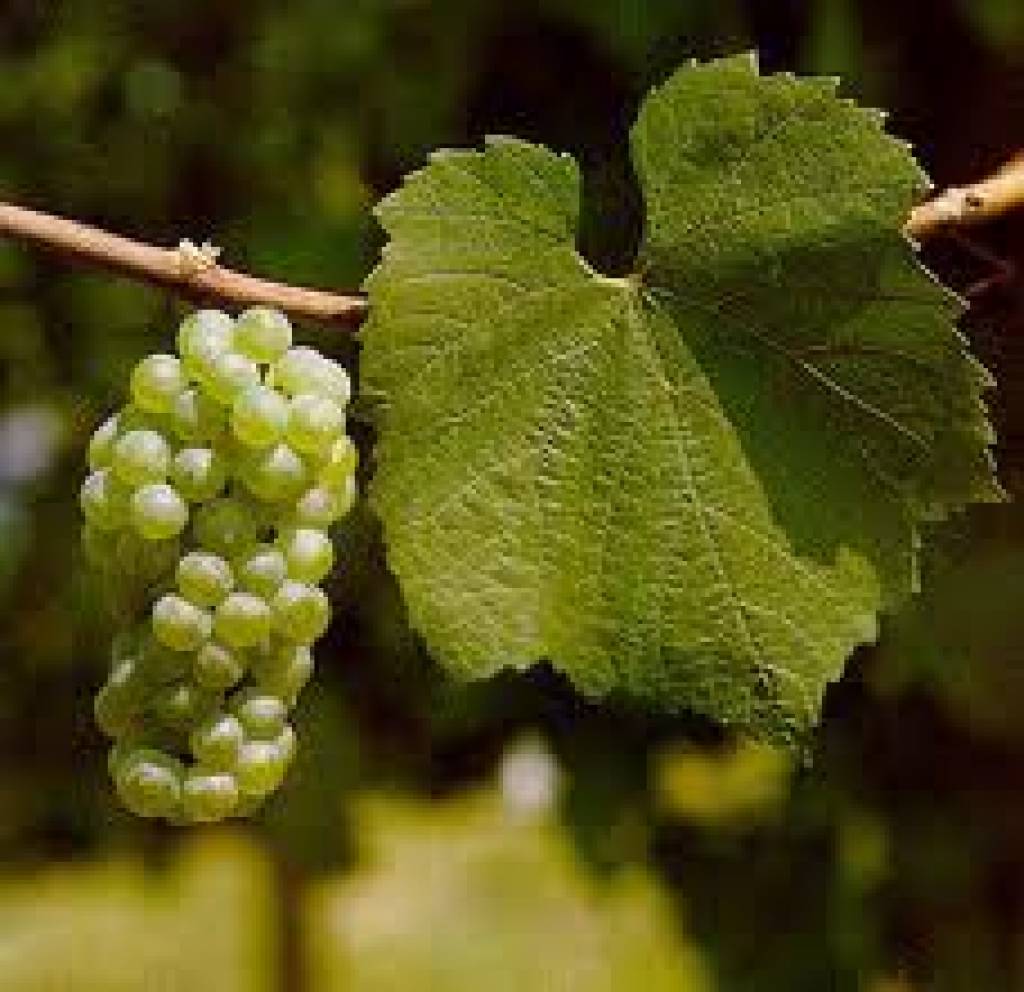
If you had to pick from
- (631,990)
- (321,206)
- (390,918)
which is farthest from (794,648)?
(390,918)

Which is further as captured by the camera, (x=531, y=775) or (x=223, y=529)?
(x=531, y=775)

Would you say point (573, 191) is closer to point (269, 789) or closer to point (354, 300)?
point (354, 300)

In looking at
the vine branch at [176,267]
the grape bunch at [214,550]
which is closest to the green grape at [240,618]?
the grape bunch at [214,550]

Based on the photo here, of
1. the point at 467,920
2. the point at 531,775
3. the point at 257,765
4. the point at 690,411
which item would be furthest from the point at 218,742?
the point at 467,920

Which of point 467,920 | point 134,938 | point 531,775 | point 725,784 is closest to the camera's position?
point 531,775

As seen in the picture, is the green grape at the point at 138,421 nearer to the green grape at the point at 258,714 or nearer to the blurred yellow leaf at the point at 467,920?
the green grape at the point at 258,714

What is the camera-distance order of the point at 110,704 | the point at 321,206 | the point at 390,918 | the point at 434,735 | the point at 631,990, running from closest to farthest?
the point at 110,704 < the point at 321,206 < the point at 434,735 < the point at 631,990 < the point at 390,918

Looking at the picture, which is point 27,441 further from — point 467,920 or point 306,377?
point 467,920
